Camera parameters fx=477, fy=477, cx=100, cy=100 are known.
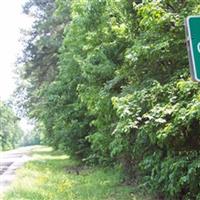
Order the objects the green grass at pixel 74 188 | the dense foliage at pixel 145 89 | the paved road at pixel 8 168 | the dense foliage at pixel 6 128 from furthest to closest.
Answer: the dense foliage at pixel 6 128, the paved road at pixel 8 168, the green grass at pixel 74 188, the dense foliage at pixel 145 89

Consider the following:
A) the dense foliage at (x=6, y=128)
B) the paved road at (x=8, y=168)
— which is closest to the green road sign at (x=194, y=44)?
the paved road at (x=8, y=168)

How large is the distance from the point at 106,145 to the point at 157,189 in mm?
3976

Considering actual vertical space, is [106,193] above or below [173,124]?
below

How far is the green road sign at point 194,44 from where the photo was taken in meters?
3.18

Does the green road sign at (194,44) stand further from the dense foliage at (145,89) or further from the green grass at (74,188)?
the green grass at (74,188)

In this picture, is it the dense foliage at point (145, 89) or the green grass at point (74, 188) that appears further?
the green grass at point (74, 188)

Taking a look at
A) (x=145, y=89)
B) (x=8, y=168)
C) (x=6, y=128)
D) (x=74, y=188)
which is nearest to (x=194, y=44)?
(x=145, y=89)

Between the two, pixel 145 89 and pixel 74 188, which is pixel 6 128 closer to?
pixel 74 188

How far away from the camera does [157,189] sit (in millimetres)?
10328

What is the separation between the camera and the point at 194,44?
3.24 metres

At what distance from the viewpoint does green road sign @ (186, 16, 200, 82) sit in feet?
10.4

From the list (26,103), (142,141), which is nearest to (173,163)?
(142,141)

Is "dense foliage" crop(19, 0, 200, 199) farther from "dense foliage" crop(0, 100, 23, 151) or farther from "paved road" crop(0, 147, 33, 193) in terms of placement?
"dense foliage" crop(0, 100, 23, 151)

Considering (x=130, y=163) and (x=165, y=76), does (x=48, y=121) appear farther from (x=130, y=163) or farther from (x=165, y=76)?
(x=165, y=76)
